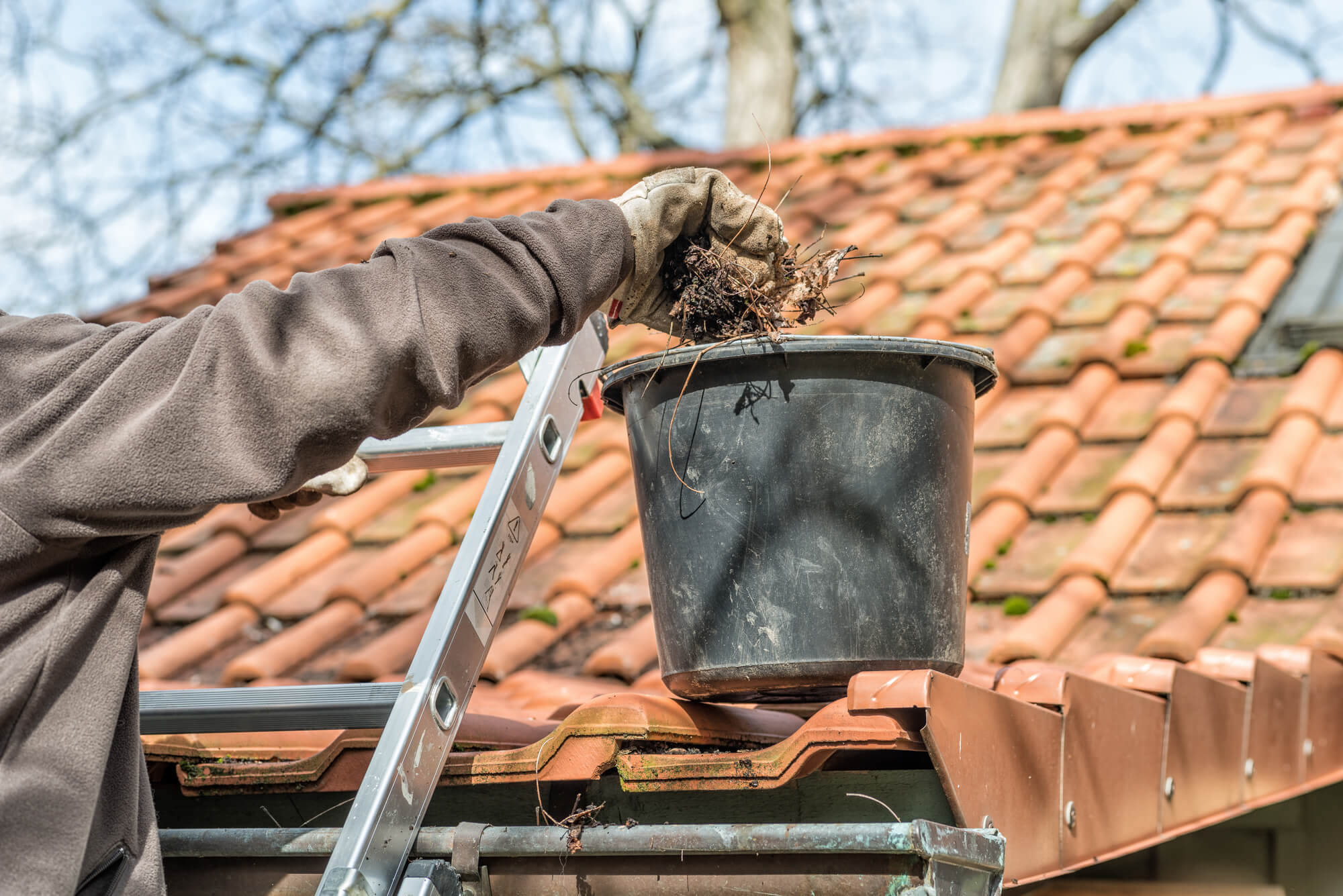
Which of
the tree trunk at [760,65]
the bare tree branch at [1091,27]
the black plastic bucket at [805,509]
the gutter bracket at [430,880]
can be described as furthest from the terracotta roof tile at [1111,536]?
the tree trunk at [760,65]

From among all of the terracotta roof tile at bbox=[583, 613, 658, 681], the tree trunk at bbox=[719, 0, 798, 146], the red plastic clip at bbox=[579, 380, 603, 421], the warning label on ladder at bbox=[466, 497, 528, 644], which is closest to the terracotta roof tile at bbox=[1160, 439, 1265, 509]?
the terracotta roof tile at bbox=[583, 613, 658, 681]

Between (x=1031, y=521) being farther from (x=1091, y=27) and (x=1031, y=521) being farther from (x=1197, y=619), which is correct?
(x=1091, y=27)

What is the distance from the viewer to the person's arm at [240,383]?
111 cm

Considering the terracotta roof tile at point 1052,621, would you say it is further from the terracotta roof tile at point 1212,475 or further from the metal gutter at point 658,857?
the metal gutter at point 658,857

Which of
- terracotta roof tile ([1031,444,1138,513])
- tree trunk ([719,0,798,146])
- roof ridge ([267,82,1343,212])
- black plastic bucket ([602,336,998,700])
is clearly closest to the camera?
black plastic bucket ([602,336,998,700])

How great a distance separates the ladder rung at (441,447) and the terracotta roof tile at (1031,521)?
390mm

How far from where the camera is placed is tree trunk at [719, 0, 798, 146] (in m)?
9.80

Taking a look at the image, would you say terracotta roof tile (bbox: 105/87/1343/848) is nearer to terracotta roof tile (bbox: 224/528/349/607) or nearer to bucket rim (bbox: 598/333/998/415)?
terracotta roof tile (bbox: 224/528/349/607)

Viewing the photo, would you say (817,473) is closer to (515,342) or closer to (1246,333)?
(515,342)

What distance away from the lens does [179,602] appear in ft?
11.0

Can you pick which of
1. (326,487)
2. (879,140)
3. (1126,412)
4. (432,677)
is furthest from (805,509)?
(879,140)

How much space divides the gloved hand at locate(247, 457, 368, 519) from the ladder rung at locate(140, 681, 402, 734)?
28 cm

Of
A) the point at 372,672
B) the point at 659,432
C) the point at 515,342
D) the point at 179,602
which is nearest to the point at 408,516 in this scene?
the point at 179,602

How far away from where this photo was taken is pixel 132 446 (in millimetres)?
1109
